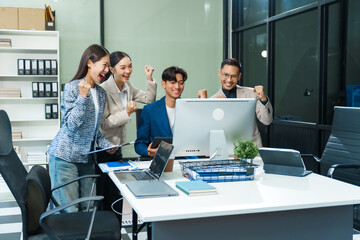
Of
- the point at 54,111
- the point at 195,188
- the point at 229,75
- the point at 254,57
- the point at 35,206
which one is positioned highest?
the point at 254,57

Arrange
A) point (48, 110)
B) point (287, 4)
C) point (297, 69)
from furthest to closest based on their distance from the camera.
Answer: point (48, 110), point (287, 4), point (297, 69)

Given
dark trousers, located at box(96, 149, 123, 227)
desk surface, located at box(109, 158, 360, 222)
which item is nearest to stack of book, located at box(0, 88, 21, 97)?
dark trousers, located at box(96, 149, 123, 227)

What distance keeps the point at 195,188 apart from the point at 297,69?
10.3ft

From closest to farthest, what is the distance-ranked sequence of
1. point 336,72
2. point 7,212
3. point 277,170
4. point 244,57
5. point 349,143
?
point 277,170 → point 349,143 → point 336,72 → point 7,212 → point 244,57

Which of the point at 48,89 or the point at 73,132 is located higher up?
the point at 48,89

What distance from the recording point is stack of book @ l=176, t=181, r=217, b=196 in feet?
6.31

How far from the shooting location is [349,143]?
3.22 meters

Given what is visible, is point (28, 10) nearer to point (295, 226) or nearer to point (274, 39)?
point (274, 39)

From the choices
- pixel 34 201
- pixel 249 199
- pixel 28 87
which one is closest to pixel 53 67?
pixel 28 87

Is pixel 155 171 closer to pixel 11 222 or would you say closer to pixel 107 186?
pixel 107 186

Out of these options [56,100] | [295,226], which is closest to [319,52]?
[295,226]

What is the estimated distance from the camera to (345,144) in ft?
10.7

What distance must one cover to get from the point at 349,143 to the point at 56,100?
12.4 ft

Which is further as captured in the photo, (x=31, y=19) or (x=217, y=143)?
(x=31, y=19)
